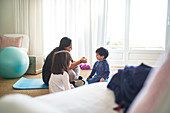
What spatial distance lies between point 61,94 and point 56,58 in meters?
0.95

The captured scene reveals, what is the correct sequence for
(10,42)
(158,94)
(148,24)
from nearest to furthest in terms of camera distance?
1. (158,94)
2. (10,42)
3. (148,24)

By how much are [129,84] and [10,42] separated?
11.5 feet

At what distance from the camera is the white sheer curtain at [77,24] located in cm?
425

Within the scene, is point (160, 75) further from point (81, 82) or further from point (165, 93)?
point (81, 82)

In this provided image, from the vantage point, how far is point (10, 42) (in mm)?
3861

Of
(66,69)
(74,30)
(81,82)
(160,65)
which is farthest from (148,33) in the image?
(160,65)

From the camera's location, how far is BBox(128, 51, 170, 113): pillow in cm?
53

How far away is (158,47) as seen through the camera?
15.0ft

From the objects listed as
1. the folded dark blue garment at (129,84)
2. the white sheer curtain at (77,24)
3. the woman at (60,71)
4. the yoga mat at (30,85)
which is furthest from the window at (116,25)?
the folded dark blue garment at (129,84)

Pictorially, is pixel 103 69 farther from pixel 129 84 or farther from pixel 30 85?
pixel 129 84

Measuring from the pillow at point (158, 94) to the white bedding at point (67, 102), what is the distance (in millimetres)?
267

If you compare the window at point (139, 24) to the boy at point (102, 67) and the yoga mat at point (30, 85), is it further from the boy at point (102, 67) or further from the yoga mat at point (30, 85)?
the yoga mat at point (30, 85)

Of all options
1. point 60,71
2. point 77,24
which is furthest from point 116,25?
point 60,71

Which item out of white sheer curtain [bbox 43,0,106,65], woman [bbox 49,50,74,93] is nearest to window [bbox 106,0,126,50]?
white sheer curtain [bbox 43,0,106,65]
